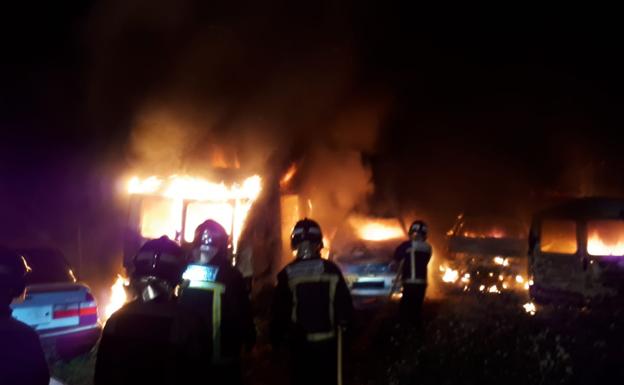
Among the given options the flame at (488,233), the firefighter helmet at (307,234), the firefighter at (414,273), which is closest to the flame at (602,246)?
the flame at (488,233)

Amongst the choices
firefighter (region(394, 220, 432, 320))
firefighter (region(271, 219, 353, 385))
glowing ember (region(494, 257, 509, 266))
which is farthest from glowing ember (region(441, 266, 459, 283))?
firefighter (region(271, 219, 353, 385))

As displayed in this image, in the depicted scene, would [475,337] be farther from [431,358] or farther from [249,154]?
[249,154]

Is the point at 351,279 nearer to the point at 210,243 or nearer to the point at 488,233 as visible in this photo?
the point at 488,233

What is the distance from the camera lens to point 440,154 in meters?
27.6

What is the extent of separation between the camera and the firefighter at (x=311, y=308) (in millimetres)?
5031

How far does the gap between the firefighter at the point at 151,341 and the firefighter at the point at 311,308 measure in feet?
7.25

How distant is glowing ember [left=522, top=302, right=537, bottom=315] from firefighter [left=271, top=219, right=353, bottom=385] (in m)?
6.18

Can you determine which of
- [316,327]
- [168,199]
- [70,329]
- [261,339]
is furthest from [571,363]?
[168,199]

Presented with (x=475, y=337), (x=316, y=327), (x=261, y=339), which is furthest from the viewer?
(x=261, y=339)

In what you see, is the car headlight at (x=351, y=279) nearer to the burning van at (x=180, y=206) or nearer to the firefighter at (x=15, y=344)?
the burning van at (x=180, y=206)

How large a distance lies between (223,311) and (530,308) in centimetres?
815

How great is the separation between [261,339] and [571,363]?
4480 mm

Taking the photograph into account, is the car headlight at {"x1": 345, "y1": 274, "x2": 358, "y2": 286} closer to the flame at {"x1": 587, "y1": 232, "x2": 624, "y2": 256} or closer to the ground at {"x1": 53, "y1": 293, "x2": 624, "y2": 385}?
the ground at {"x1": 53, "y1": 293, "x2": 624, "y2": 385}

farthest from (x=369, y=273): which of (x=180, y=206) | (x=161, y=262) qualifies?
(x=161, y=262)
